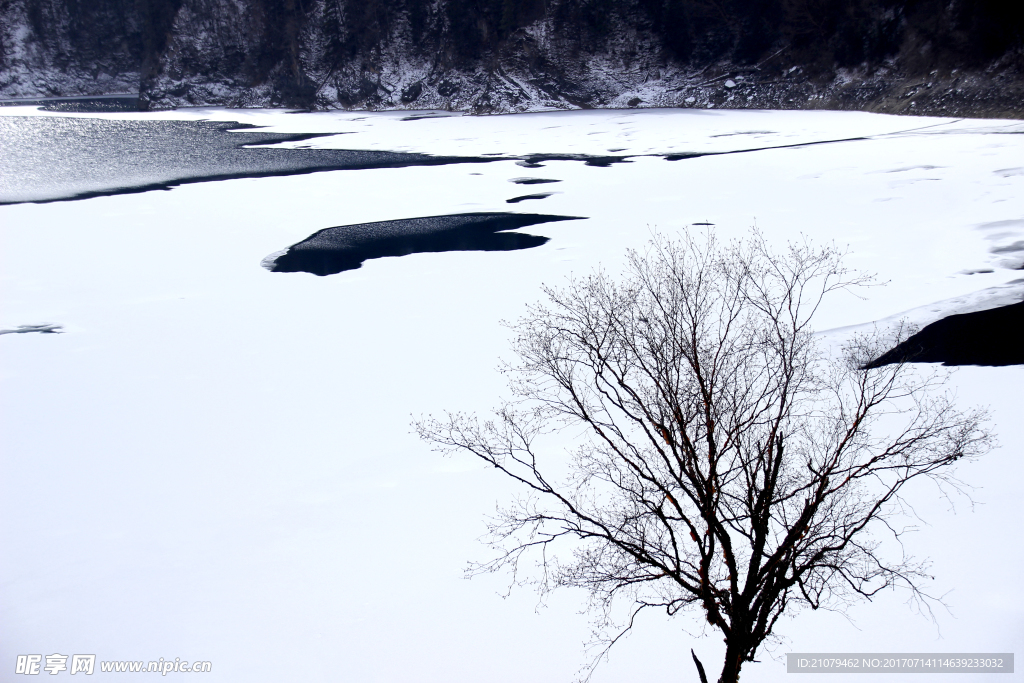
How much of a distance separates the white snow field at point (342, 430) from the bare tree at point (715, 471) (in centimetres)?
53

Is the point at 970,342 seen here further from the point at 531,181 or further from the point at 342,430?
the point at 531,181

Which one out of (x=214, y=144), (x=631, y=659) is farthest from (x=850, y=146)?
(x=214, y=144)

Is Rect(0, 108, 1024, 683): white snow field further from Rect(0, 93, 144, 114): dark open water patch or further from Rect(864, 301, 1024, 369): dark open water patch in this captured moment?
Rect(0, 93, 144, 114): dark open water patch

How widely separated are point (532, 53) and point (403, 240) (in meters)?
38.3

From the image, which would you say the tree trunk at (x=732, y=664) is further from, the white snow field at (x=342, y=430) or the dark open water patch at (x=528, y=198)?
the dark open water patch at (x=528, y=198)

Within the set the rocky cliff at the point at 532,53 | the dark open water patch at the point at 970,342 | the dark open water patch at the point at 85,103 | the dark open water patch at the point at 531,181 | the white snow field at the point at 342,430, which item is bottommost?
the white snow field at the point at 342,430

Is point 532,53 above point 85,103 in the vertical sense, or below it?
above

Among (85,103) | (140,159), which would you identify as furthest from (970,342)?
(85,103)

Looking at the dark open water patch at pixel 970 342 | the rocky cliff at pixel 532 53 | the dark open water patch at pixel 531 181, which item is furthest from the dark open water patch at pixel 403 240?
the rocky cliff at pixel 532 53

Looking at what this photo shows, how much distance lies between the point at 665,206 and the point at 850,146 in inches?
490

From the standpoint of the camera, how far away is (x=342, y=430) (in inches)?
522

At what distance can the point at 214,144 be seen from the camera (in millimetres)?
45688

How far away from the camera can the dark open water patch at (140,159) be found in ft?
111

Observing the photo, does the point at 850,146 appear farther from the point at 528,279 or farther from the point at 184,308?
the point at 184,308
